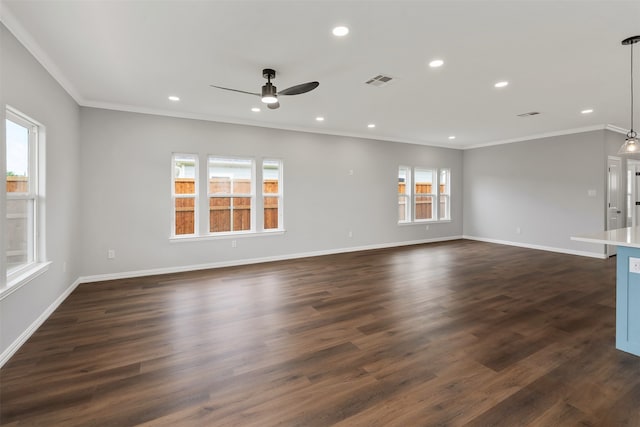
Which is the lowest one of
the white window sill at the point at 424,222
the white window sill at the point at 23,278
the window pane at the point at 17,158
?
the white window sill at the point at 23,278

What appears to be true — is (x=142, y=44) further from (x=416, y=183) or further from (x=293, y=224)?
(x=416, y=183)

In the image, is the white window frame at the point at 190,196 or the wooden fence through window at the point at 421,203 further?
the wooden fence through window at the point at 421,203

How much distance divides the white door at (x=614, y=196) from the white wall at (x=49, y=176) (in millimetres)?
9317

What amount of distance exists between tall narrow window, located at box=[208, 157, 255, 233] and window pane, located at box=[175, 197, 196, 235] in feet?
1.02

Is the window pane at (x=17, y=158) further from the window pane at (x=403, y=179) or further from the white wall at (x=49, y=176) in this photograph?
the window pane at (x=403, y=179)

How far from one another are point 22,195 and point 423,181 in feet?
26.7

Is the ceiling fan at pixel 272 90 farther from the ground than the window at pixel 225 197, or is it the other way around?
the ceiling fan at pixel 272 90

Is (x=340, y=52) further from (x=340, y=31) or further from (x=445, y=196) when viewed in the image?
(x=445, y=196)

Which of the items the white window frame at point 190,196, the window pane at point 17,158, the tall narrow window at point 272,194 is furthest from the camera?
the tall narrow window at point 272,194

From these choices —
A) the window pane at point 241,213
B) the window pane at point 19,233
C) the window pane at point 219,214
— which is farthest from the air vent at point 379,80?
the window pane at point 19,233

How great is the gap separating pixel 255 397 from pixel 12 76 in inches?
129

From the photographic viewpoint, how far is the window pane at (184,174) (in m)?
5.47

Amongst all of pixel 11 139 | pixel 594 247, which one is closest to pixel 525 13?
pixel 11 139

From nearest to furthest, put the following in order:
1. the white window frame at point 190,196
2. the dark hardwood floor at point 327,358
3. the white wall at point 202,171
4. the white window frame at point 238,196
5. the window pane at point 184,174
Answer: the dark hardwood floor at point 327,358, the white wall at point 202,171, the white window frame at point 190,196, the window pane at point 184,174, the white window frame at point 238,196
